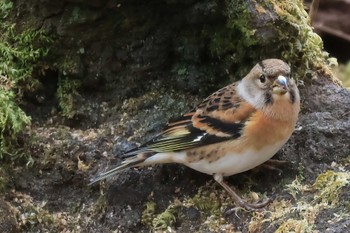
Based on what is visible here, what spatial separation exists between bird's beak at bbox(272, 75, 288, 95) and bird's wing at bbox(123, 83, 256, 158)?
15 centimetres

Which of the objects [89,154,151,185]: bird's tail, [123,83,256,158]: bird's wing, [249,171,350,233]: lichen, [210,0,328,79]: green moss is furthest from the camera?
[210,0,328,79]: green moss

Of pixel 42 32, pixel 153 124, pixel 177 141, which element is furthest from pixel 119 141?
pixel 42 32

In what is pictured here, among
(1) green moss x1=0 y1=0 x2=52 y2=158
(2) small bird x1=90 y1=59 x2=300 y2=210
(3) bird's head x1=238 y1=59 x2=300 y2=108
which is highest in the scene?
(1) green moss x1=0 y1=0 x2=52 y2=158

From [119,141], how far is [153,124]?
0.21 m

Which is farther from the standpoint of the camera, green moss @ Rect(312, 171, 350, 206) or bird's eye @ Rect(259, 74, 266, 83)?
bird's eye @ Rect(259, 74, 266, 83)

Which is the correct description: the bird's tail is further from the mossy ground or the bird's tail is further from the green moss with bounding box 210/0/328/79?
the green moss with bounding box 210/0/328/79

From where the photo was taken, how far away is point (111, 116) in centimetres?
424

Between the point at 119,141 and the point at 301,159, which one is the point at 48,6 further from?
the point at 301,159

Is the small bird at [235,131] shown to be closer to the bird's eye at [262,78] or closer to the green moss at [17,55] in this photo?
the bird's eye at [262,78]

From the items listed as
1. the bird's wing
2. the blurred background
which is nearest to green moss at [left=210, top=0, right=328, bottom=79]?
the bird's wing

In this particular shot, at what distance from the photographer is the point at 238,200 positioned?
354 centimetres

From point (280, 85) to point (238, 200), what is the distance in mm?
589

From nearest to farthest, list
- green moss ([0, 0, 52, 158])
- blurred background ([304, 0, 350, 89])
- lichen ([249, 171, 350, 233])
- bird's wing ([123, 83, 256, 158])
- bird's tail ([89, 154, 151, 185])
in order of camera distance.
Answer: lichen ([249, 171, 350, 233]) → bird's wing ([123, 83, 256, 158]) → bird's tail ([89, 154, 151, 185]) → green moss ([0, 0, 52, 158]) → blurred background ([304, 0, 350, 89])

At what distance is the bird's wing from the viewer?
357cm
